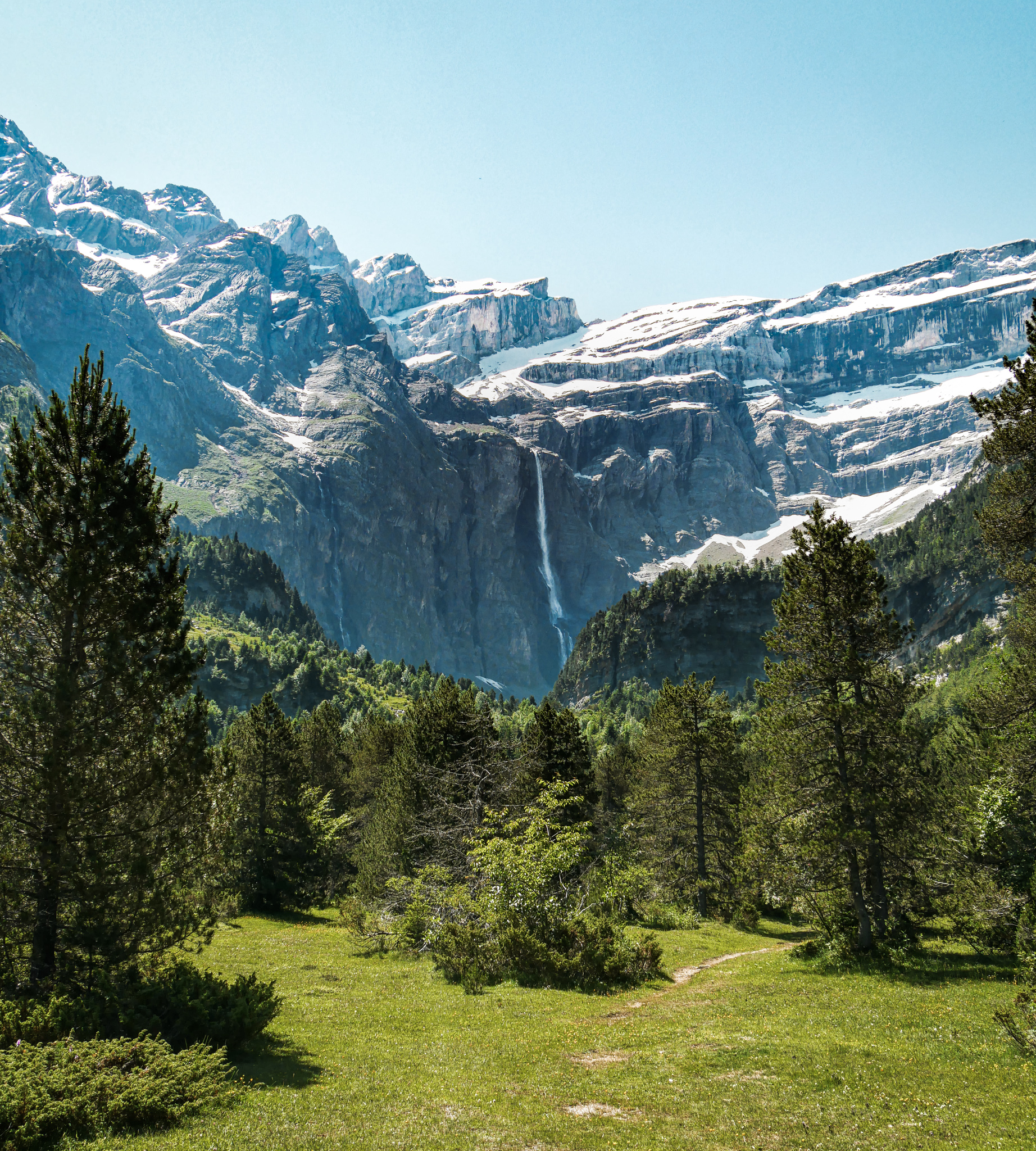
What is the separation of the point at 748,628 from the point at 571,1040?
150300mm

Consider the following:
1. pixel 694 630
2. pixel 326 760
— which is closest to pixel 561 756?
pixel 326 760

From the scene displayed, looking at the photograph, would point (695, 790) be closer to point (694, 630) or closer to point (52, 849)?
point (52, 849)

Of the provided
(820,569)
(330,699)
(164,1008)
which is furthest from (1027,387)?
(330,699)

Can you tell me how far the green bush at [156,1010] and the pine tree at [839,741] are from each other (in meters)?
18.3

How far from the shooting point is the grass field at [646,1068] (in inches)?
484

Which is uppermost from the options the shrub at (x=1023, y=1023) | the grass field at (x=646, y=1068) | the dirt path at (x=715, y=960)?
the shrub at (x=1023, y=1023)

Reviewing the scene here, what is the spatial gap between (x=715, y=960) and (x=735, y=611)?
136 metres

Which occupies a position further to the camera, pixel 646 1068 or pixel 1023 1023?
pixel 646 1068

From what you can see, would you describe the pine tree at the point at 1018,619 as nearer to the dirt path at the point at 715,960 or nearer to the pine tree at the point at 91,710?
the dirt path at the point at 715,960

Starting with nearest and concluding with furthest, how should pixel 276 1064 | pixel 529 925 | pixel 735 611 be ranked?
1. pixel 276 1064
2. pixel 529 925
3. pixel 735 611

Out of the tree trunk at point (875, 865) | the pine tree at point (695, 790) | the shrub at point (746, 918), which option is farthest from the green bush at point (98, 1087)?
the pine tree at point (695, 790)

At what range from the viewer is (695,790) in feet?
158

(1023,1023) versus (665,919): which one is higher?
(1023,1023)

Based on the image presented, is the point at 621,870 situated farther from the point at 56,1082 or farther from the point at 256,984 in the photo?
the point at 56,1082
